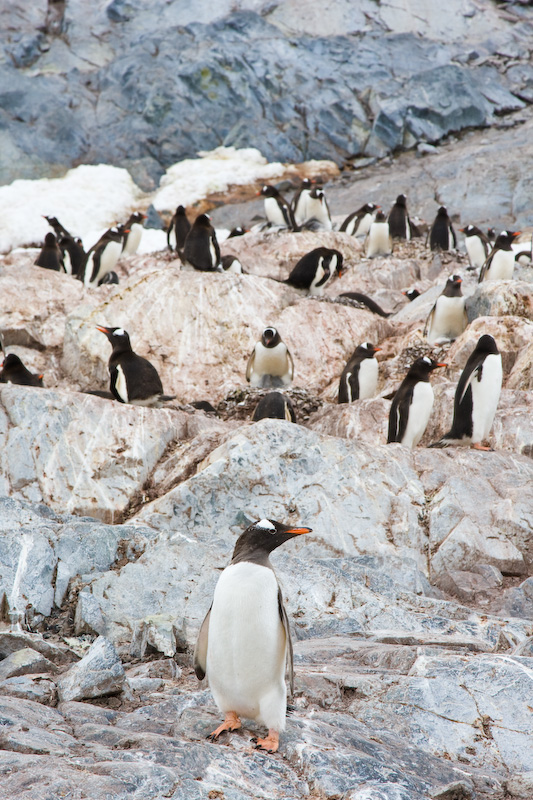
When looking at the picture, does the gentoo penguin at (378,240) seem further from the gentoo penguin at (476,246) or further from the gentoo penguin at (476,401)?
the gentoo penguin at (476,401)

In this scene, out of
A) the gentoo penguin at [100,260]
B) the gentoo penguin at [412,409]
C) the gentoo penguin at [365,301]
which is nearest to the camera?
the gentoo penguin at [412,409]

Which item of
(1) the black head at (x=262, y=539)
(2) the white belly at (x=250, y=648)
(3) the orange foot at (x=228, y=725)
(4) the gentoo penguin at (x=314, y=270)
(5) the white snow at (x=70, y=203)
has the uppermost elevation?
(1) the black head at (x=262, y=539)

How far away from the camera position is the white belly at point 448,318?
10625mm

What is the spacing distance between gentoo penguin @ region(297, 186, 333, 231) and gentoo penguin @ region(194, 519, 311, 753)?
14619 mm

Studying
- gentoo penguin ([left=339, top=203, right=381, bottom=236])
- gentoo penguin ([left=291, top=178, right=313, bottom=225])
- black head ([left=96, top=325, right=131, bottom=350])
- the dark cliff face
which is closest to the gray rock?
black head ([left=96, top=325, right=131, bottom=350])

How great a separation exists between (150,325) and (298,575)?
6564 millimetres

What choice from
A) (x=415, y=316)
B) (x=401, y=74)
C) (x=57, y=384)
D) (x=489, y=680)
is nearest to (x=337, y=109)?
(x=401, y=74)

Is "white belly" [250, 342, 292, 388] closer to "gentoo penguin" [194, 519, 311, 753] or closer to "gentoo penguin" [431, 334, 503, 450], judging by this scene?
"gentoo penguin" [431, 334, 503, 450]

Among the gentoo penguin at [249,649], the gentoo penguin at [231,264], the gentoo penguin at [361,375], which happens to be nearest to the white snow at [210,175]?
the gentoo penguin at [231,264]

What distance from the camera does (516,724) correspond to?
3.35 meters

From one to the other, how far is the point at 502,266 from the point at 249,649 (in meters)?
10.1

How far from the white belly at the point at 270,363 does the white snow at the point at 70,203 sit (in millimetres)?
14701

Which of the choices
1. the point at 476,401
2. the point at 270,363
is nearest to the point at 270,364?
the point at 270,363

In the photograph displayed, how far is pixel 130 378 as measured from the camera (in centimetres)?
894
